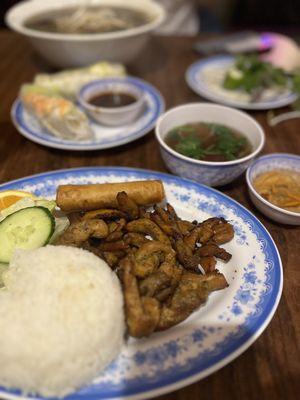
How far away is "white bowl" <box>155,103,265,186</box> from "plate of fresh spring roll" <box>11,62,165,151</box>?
0.88 ft

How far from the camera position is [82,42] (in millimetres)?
2912

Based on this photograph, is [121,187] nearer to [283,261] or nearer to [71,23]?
[283,261]

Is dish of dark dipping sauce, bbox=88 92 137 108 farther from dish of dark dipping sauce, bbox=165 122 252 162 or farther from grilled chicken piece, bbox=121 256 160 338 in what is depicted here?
grilled chicken piece, bbox=121 256 160 338

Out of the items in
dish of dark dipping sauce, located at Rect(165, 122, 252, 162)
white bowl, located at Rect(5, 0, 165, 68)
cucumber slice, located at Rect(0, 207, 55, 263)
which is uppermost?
white bowl, located at Rect(5, 0, 165, 68)

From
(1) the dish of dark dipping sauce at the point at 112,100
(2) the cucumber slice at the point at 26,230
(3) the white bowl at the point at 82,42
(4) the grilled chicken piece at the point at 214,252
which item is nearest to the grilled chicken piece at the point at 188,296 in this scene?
(4) the grilled chicken piece at the point at 214,252

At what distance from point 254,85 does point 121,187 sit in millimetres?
1903

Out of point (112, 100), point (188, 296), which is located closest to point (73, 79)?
point (112, 100)

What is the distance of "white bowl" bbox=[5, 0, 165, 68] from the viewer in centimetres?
291

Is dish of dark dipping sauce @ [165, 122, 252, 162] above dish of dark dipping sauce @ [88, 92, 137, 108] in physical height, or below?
below

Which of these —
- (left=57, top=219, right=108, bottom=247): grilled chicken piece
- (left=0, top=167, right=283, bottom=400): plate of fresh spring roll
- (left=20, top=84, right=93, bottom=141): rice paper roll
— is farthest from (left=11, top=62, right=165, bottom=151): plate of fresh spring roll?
(left=57, top=219, right=108, bottom=247): grilled chicken piece

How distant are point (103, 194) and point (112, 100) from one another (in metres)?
1.20

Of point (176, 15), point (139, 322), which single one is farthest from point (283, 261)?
point (176, 15)

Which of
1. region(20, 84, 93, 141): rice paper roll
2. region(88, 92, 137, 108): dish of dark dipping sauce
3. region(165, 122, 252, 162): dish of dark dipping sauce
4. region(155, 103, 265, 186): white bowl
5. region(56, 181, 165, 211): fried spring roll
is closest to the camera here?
region(56, 181, 165, 211): fried spring roll

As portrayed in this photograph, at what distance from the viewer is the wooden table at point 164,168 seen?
4.46 feet
